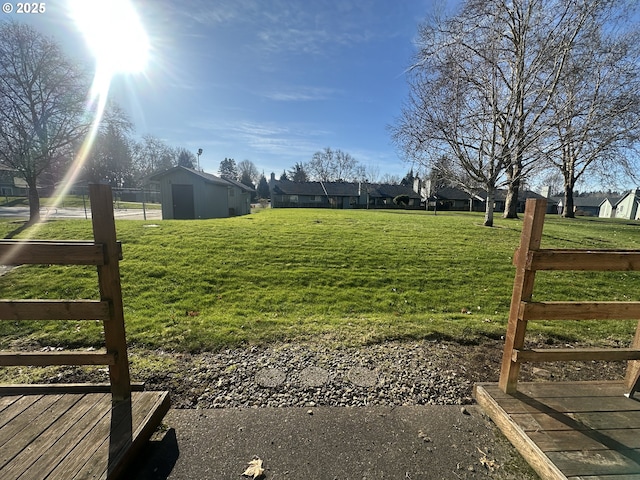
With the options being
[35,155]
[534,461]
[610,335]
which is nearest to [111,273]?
[534,461]

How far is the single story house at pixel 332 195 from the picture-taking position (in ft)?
164

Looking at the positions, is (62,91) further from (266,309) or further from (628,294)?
(628,294)

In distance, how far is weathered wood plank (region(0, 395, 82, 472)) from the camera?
195 cm

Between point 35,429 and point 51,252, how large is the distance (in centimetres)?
130

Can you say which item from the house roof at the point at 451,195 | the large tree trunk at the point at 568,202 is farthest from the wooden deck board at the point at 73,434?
the house roof at the point at 451,195

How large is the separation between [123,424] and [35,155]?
17.4m

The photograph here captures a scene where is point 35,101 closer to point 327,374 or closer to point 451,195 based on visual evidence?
point 327,374

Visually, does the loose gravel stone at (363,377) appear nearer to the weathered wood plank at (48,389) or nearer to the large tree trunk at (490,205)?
the weathered wood plank at (48,389)

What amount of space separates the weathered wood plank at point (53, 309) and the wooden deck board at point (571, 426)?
335 centimetres

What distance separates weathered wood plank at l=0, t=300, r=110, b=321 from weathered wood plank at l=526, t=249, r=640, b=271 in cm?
353

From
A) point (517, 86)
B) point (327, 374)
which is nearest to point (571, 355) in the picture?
point (327, 374)

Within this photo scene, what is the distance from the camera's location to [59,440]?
2.07 m

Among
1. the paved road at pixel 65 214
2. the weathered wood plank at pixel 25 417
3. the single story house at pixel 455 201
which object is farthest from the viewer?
the single story house at pixel 455 201

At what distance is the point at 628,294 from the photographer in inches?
253
